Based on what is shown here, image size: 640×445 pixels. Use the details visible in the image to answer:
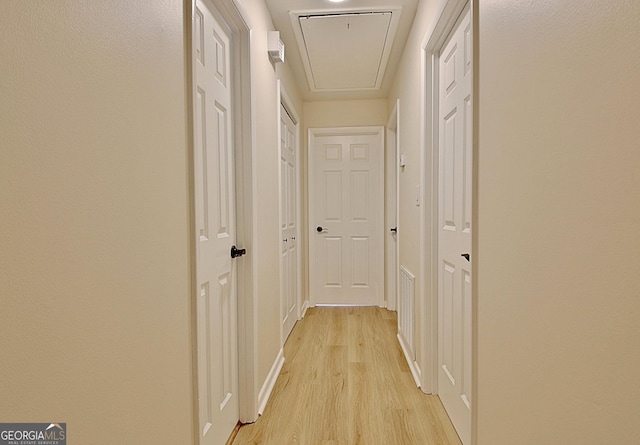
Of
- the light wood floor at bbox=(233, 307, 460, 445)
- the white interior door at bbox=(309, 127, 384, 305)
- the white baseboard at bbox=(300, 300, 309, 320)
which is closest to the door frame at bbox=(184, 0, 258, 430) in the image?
the light wood floor at bbox=(233, 307, 460, 445)

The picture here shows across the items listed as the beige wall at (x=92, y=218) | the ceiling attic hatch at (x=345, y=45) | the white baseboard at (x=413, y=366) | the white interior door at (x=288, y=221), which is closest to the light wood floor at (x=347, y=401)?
the white baseboard at (x=413, y=366)

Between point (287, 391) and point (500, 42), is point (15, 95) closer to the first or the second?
point (500, 42)

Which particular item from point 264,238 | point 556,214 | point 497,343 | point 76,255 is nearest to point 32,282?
point 76,255

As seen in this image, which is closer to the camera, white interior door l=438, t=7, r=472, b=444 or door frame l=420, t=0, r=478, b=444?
white interior door l=438, t=7, r=472, b=444

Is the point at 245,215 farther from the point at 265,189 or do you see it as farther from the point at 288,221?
the point at 288,221

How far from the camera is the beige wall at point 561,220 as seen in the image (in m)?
0.63

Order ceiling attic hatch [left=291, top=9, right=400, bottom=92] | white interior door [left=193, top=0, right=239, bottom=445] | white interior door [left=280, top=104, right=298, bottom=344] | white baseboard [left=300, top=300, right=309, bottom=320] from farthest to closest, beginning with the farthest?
white baseboard [left=300, top=300, right=309, bottom=320], white interior door [left=280, top=104, right=298, bottom=344], ceiling attic hatch [left=291, top=9, right=400, bottom=92], white interior door [left=193, top=0, right=239, bottom=445]

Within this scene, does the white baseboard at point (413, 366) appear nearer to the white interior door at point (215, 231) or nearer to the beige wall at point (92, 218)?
the white interior door at point (215, 231)

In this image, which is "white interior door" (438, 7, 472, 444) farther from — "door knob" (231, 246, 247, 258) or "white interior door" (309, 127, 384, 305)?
"white interior door" (309, 127, 384, 305)

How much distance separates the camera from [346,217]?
445 centimetres

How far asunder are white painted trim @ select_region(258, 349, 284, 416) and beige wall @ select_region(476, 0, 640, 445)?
131 cm

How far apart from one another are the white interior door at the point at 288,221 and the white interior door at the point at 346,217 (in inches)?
19.7

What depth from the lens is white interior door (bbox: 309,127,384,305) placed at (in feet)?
14.4

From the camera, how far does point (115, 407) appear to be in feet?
2.79
